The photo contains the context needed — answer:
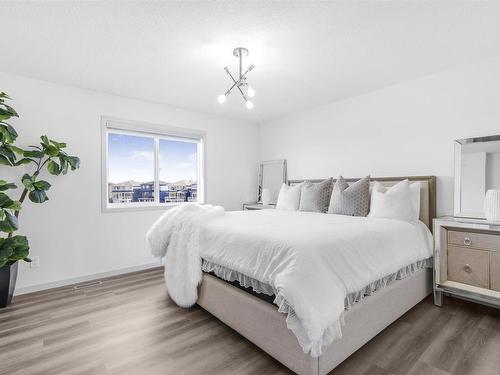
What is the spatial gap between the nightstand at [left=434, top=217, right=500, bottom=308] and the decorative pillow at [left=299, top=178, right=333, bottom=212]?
122 centimetres

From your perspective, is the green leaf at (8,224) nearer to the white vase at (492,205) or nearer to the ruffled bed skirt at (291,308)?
the ruffled bed skirt at (291,308)

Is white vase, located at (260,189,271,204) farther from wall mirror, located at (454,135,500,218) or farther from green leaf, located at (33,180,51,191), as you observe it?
green leaf, located at (33,180,51,191)

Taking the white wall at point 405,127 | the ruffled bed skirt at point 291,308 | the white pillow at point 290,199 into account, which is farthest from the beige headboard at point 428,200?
the white pillow at point 290,199

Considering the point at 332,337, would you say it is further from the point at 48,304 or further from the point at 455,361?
the point at 48,304

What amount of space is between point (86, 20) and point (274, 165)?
3.47m

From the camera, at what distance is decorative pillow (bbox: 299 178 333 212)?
3.38 meters

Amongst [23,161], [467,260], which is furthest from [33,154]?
[467,260]

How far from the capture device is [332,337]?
4.68 ft

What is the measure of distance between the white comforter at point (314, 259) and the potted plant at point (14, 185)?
159 cm

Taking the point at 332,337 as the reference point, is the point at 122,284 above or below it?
below

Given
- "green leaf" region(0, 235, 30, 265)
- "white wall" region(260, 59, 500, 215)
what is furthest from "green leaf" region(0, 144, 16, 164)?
"white wall" region(260, 59, 500, 215)

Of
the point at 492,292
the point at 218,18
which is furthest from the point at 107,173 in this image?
the point at 492,292

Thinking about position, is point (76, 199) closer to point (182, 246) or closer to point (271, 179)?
point (182, 246)

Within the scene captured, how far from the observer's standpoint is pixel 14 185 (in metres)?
2.49
